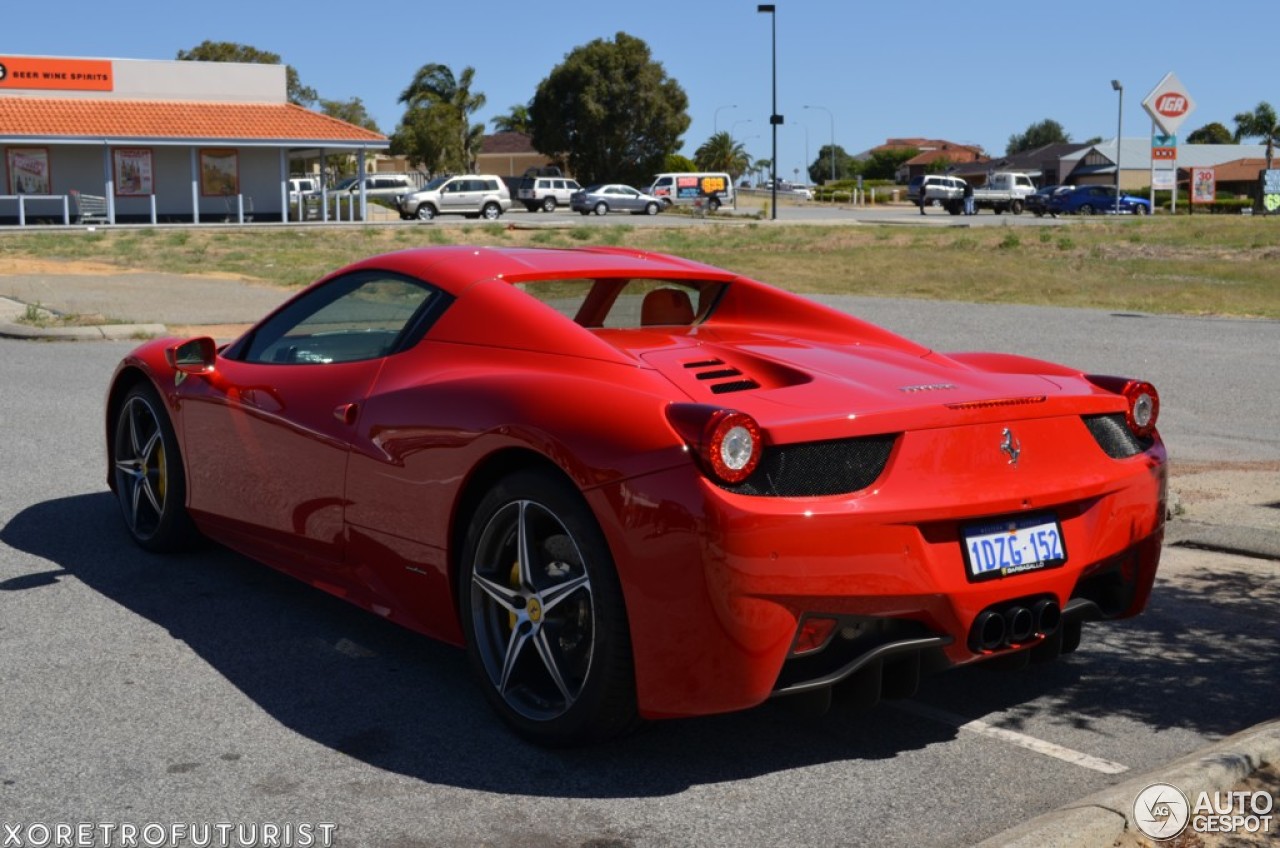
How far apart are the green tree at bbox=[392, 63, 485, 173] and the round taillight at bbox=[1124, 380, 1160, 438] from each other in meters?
88.0

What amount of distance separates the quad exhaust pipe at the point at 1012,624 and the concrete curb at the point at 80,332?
12.8 metres

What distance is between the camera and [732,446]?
3.64 m

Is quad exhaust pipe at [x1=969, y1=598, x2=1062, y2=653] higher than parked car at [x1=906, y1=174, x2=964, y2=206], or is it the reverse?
parked car at [x1=906, y1=174, x2=964, y2=206]

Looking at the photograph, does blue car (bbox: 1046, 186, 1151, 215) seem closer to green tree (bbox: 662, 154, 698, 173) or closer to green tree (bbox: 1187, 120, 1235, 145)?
green tree (bbox: 662, 154, 698, 173)

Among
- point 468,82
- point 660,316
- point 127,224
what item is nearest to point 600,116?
point 468,82

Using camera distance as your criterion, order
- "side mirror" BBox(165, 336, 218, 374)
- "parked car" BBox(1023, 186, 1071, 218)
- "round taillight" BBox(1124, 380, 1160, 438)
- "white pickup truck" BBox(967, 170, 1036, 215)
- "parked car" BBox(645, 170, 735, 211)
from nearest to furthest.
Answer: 1. "round taillight" BBox(1124, 380, 1160, 438)
2. "side mirror" BBox(165, 336, 218, 374)
3. "parked car" BBox(1023, 186, 1071, 218)
4. "white pickup truck" BBox(967, 170, 1036, 215)
5. "parked car" BBox(645, 170, 735, 211)

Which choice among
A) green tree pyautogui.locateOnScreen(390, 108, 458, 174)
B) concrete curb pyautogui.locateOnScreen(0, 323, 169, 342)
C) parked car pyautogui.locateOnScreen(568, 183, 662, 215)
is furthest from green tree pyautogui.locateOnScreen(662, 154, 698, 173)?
concrete curb pyautogui.locateOnScreen(0, 323, 169, 342)

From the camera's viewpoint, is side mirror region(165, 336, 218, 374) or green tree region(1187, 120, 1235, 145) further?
green tree region(1187, 120, 1235, 145)

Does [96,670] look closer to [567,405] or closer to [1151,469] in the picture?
[567,405]

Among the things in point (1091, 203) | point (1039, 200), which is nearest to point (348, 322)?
point (1039, 200)

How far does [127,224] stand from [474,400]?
46.2 m

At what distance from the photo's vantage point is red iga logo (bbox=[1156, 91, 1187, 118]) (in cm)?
6925

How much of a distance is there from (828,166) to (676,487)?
19026cm

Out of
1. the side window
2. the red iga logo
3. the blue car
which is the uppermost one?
the red iga logo
